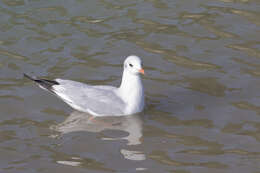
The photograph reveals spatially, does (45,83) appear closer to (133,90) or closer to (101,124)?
(101,124)

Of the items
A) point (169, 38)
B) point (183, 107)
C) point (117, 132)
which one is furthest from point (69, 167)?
point (169, 38)

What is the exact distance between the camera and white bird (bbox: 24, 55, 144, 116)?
34.1 feet

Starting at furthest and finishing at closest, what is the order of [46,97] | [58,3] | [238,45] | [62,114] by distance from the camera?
[58,3]
[238,45]
[46,97]
[62,114]

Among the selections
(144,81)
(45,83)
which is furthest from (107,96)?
(144,81)

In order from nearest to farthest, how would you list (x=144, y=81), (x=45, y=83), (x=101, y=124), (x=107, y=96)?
(x=101, y=124) < (x=107, y=96) < (x=45, y=83) < (x=144, y=81)

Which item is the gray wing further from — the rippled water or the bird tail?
the rippled water

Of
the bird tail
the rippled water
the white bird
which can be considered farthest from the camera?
the bird tail

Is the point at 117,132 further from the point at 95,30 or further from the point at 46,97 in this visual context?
the point at 95,30

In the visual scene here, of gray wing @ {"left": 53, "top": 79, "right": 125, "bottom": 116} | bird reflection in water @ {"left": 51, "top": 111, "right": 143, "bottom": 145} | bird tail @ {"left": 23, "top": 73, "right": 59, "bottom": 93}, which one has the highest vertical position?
bird tail @ {"left": 23, "top": 73, "right": 59, "bottom": 93}

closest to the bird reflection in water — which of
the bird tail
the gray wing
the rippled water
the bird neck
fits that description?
the rippled water

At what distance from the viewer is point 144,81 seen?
11.6m

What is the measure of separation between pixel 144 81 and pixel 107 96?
1421 mm

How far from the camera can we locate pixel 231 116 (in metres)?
10.0

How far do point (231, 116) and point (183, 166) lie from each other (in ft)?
7.00
